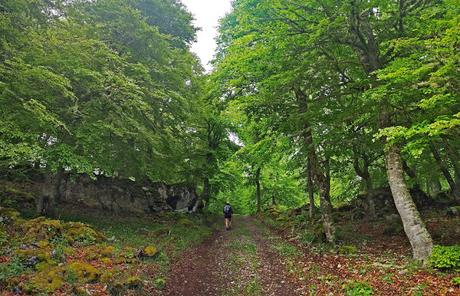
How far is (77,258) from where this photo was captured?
11.1 meters

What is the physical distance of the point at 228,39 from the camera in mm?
19828

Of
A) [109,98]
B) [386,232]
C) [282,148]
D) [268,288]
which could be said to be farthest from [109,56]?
[386,232]

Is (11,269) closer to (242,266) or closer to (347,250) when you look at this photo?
(242,266)

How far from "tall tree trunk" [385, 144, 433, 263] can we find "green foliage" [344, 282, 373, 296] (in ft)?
8.40

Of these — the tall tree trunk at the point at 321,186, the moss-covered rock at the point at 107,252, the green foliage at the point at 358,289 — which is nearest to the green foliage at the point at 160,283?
the moss-covered rock at the point at 107,252

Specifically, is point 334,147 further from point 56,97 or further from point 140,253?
point 56,97

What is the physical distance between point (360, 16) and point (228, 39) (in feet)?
32.6

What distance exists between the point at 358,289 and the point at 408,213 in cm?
357

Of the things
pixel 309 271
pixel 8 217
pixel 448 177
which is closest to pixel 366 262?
pixel 309 271

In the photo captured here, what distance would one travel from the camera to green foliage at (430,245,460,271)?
355 inches

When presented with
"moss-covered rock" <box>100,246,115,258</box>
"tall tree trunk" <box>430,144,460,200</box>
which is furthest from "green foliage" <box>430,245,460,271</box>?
"moss-covered rock" <box>100,246,115,258</box>

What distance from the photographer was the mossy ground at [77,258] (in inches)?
340

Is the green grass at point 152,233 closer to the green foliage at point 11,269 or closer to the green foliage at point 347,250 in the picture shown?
the green foliage at point 11,269

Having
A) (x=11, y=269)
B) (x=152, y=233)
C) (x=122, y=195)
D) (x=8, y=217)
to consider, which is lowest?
(x=11, y=269)
